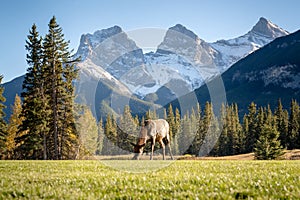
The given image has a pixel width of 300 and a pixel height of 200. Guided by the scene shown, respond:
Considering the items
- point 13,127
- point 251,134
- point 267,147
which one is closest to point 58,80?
A: point 13,127

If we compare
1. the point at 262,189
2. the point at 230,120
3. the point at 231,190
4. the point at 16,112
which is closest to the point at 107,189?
the point at 231,190

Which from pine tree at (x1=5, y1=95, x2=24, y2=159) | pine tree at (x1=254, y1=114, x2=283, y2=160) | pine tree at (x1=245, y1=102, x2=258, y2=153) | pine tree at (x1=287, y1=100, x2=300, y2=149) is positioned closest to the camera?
pine tree at (x1=254, y1=114, x2=283, y2=160)

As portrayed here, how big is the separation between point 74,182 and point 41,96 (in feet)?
129

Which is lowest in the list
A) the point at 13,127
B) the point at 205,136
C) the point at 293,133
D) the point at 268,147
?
the point at 268,147

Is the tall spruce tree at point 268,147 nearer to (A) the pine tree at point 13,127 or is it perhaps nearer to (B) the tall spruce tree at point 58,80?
(B) the tall spruce tree at point 58,80

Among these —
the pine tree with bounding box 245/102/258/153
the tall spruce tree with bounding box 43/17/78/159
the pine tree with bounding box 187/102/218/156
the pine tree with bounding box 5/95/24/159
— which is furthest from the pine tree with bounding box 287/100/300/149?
the pine tree with bounding box 5/95/24/159

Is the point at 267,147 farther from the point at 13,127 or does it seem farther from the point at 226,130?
the point at 13,127

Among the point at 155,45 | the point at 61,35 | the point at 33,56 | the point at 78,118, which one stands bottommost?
the point at 78,118

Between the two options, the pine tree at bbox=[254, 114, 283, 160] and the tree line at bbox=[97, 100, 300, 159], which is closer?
the pine tree at bbox=[254, 114, 283, 160]

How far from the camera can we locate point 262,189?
788cm

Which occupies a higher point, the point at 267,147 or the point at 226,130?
the point at 226,130

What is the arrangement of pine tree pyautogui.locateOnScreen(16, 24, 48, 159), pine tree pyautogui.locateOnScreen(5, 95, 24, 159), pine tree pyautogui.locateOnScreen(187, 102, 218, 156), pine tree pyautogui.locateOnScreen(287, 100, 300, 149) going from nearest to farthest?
pine tree pyautogui.locateOnScreen(16, 24, 48, 159) < pine tree pyautogui.locateOnScreen(5, 95, 24, 159) < pine tree pyautogui.locateOnScreen(187, 102, 218, 156) < pine tree pyautogui.locateOnScreen(287, 100, 300, 149)

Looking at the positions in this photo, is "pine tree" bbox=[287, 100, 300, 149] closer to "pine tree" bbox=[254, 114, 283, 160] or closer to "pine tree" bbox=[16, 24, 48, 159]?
"pine tree" bbox=[254, 114, 283, 160]

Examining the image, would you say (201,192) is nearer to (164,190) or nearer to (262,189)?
(164,190)
